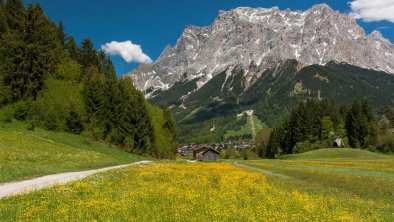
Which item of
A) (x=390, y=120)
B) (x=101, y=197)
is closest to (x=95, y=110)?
(x=101, y=197)

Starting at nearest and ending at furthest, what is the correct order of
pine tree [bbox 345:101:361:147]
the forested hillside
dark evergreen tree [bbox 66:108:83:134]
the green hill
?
the forested hillside
dark evergreen tree [bbox 66:108:83:134]
the green hill
pine tree [bbox 345:101:361:147]

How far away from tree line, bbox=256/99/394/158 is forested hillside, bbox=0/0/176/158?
6419cm

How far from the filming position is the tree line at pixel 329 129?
406 ft

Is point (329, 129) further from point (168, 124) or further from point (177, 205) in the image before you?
point (177, 205)

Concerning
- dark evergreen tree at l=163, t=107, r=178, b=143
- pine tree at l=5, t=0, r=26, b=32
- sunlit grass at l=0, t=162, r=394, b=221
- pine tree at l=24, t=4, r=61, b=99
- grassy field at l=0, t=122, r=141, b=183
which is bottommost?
sunlit grass at l=0, t=162, r=394, b=221

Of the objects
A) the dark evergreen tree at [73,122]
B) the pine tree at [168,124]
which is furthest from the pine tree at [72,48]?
the pine tree at [168,124]

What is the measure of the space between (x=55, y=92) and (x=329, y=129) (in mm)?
93510

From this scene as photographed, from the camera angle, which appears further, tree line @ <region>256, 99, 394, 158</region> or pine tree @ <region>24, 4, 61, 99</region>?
tree line @ <region>256, 99, 394, 158</region>

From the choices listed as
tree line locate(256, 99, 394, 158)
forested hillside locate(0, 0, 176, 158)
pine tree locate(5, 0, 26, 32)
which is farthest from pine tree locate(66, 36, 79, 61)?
tree line locate(256, 99, 394, 158)

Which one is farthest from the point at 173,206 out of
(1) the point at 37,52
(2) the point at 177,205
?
(1) the point at 37,52

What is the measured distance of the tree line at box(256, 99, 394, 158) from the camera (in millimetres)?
123688

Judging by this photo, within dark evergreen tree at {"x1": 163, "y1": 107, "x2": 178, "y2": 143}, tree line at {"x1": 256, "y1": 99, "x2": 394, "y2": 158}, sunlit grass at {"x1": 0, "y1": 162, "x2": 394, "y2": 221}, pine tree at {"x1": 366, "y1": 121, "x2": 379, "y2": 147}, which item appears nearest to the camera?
sunlit grass at {"x1": 0, "y1": 162, "x2": 394, "y2": 221}

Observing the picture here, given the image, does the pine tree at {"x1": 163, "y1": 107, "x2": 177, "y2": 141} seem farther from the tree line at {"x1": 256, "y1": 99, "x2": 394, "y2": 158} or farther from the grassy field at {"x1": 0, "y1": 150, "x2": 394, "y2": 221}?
the grassy field at {"x1": 0, "y1": 150, "x2": 394, "y2": 221}

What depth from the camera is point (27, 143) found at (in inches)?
1628
